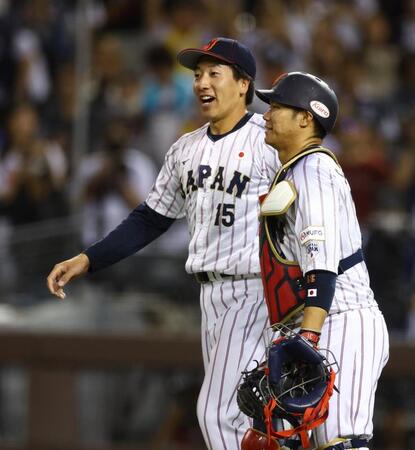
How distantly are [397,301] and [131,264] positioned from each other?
7.28 ft

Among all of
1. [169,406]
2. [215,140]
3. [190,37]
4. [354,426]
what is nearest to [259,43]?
[190,37]

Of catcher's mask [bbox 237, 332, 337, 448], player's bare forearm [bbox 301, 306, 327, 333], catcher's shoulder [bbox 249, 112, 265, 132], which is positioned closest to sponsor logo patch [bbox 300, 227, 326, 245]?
player's bare forearm [bbox 301, 306, 327, 333]

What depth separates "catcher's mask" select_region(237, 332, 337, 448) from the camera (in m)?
5.12

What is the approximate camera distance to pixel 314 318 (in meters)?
5.17

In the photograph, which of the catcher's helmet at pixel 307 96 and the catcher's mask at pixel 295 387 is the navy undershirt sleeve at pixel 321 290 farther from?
the catcher's helmet at pixel 307 96

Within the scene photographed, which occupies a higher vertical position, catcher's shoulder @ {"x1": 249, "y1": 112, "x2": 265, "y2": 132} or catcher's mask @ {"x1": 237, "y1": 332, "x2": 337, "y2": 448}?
catcher's shoulder @ {"x1": 249, "y1": 112, "x2": 265, "y2": 132}

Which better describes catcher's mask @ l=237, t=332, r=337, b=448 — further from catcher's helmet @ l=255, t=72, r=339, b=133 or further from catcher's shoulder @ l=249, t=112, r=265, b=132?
catcher's shoulder @ l=249, t=112, r=265, b=132

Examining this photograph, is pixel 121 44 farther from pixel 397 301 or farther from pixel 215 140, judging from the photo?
pixel 215 140

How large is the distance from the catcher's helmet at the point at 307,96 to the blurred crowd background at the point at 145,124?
4.34 meters

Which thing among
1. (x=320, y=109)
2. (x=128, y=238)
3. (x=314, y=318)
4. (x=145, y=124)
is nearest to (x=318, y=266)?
(x=314, y=318)

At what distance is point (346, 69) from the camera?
39.5 feet

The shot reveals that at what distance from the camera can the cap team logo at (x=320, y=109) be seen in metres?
5.44

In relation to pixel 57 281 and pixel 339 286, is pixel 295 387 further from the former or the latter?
pixel 57 281

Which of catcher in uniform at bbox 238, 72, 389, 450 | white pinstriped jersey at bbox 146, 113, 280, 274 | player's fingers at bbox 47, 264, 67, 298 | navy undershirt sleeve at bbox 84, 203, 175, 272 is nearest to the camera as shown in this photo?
catcher in uniform at bbox 238, 72, 389, 450
